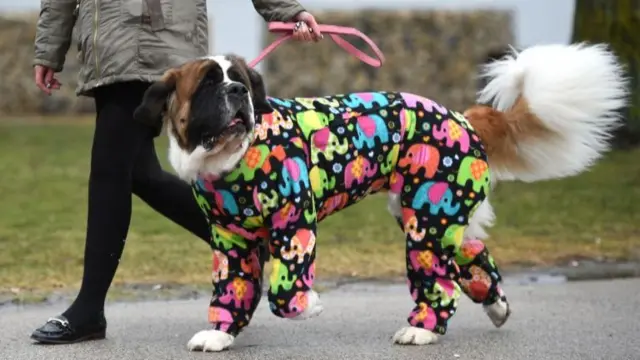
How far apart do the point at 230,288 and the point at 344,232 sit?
445 cm

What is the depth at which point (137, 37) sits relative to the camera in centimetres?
526

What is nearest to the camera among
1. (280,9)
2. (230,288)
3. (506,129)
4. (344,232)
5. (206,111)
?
(206,111)

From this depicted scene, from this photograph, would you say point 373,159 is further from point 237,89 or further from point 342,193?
point 237,89

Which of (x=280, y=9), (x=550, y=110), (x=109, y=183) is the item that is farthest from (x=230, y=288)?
(x=550, y=110)

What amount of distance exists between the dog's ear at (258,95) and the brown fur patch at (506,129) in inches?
45.1

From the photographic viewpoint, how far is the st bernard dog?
484 centimetres

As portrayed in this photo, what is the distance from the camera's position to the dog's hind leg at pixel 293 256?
4.91 meters

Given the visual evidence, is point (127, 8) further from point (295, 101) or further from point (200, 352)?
point (200, 352)

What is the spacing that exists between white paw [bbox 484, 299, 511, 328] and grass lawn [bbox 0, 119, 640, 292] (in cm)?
201

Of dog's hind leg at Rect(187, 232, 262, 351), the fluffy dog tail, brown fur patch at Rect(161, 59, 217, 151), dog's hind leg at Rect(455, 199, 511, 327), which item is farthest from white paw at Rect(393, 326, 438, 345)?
brown fur patch at Rect(161, 59, 217, 151)

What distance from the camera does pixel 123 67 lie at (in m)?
5.23

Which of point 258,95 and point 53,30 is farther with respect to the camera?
point 53,30

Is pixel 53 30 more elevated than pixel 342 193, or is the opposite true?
pixel 53 30

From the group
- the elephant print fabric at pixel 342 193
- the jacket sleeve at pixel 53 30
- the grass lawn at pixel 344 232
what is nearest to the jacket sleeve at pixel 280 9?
the elephant print fabric at pixel 342 193
